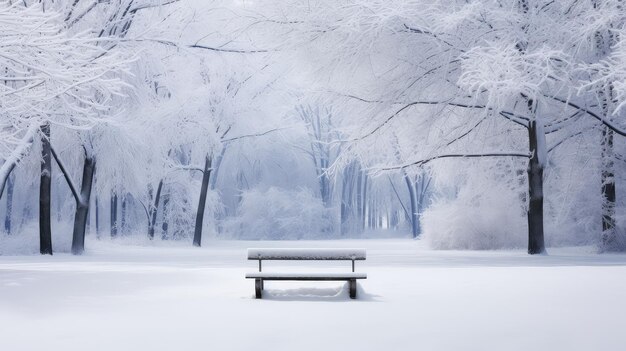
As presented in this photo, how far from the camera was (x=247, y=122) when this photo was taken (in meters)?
32.5

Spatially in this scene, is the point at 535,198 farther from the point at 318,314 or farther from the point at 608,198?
the point at 318,314

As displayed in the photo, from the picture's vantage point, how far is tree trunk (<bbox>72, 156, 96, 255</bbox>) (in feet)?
74.0

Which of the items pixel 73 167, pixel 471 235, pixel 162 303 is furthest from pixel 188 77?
pixel 162 303

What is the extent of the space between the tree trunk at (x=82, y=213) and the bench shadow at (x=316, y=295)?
14431 mm

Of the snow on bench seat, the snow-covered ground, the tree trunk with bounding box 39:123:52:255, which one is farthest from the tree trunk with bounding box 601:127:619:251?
the tree trunk with bounding box 39:123:52:255

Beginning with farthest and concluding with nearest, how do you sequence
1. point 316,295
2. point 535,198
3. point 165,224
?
1. point 165,224
2. point 535,198
3. point 316,295

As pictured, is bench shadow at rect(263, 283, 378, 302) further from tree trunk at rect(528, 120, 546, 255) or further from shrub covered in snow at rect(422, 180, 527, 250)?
shrub covered in snow at rect(422, 180, 527, 250)

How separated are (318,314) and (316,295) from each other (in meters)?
1.93

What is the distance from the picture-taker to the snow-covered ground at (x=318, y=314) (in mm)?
6160

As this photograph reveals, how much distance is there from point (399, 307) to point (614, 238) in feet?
46.1

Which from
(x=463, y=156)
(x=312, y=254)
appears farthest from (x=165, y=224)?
(x=312, y=254)

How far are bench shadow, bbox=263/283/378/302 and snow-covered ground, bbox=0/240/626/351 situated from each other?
26mm

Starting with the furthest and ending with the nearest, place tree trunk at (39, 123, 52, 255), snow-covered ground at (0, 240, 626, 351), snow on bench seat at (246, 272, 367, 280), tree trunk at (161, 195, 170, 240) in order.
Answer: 1. tree trunk at (161, 195, 170, 240)
2. tree trunk at (39, 123, 52, 255)
3. snow on bench seat at (246, 272, 367, 280)
4. snow-covered ground at (0, 240, 626, 351)

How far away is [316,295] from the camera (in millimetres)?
9641
